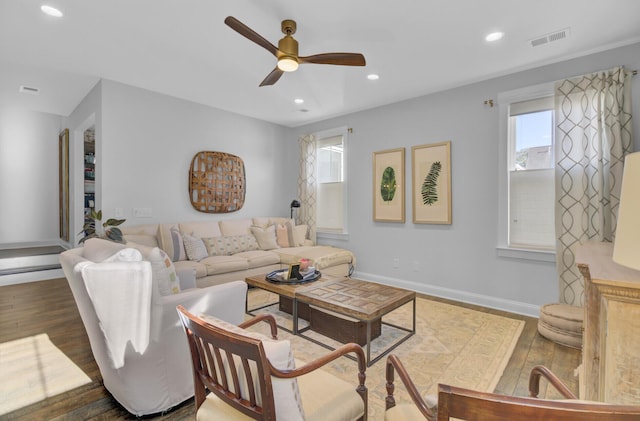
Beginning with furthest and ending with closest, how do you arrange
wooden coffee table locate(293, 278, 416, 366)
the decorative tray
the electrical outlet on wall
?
the electrical outlet on wall
the decorative tray
wooden coffee table locate(293, 278, 416, 366)

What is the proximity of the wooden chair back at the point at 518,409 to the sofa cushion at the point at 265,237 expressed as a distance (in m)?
4.28

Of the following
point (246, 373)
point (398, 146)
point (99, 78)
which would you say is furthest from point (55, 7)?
point (398, 146)

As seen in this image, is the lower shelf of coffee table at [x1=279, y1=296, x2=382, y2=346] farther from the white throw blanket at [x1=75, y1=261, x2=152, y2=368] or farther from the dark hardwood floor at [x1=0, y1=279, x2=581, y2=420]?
the white throw blanket at [x1=75, y1=261, x2=152, y2=368]

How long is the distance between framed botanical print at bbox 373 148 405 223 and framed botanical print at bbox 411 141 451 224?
0.20 meters

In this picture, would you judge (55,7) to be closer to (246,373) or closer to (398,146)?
(246,373)

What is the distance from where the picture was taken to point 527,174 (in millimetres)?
3402

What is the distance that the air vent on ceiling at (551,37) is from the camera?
2641 mm

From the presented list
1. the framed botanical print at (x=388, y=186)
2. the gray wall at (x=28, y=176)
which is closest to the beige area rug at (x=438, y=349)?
the framed botanical print at (x=388, y=186)

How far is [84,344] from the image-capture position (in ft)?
8.50

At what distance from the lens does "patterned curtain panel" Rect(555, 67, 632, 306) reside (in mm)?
2787

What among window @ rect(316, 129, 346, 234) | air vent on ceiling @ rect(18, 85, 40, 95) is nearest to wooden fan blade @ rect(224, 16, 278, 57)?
window @ rect(316, 129, 346, 234)

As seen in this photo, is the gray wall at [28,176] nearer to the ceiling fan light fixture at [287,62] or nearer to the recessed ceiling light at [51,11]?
the recessed ceiling light at [51,11]

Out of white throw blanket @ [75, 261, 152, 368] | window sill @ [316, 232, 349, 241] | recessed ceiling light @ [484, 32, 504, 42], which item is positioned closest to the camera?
white throw blanket @ [75, 261, 152, 368]

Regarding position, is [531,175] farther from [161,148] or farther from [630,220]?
[161,148]
